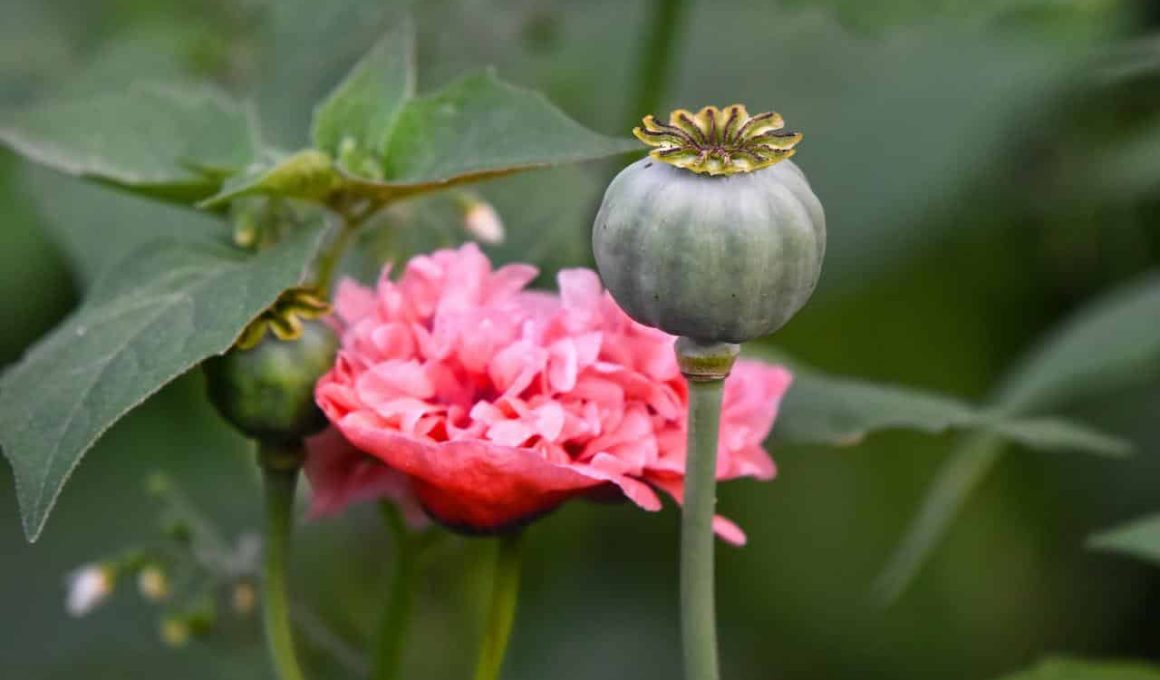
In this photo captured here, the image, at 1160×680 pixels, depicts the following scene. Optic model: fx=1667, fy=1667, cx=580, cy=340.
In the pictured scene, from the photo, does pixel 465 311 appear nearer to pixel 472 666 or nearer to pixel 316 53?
pixel 316 53

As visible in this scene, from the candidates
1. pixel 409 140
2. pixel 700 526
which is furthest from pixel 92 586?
pixel 700 526

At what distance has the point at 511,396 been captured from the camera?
579mm

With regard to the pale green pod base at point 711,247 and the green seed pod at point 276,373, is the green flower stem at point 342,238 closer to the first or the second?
the green seed pod at point 276,373

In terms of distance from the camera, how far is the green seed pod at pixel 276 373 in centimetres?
61

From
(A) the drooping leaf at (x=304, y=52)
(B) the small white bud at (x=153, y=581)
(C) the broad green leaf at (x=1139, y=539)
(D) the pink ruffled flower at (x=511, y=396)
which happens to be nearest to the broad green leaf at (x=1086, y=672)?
(C) the broad green leaf at (x=1139, y=539)

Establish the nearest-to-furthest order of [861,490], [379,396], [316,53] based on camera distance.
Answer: [379,396], [316,53], [861,490]

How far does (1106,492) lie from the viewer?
4.21ft

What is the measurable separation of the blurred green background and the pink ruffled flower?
0.46 m

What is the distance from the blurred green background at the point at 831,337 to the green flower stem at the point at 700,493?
20.3 inches

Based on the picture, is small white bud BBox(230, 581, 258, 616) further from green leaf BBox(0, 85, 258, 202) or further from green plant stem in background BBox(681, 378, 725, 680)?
green plant stem in background BBox(681, 378, 725, 680)

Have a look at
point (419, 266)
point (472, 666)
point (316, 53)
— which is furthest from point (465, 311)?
point (472, 666)

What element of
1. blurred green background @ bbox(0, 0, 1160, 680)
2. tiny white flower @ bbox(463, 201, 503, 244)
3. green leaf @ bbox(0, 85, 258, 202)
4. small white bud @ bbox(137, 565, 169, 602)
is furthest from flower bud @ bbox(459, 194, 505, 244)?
blurred green background @ bbox(0, 0, 1160, 680)

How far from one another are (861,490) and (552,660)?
→ 30 centimetres

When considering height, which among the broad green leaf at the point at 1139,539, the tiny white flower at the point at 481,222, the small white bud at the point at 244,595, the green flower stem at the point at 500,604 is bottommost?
the small white bud at the point at 244,595
